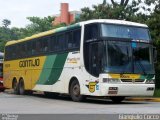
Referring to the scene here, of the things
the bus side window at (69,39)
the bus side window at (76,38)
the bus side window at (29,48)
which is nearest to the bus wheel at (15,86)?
the bus side window at (29,48)

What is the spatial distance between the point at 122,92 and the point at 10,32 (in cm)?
6240

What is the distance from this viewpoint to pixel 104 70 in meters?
20.4

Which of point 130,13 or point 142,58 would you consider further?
point 130,13

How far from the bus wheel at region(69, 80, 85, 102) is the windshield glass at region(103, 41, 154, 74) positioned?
2.29 meters

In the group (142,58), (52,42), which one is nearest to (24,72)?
(52,42)

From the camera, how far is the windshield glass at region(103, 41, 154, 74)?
20547mm

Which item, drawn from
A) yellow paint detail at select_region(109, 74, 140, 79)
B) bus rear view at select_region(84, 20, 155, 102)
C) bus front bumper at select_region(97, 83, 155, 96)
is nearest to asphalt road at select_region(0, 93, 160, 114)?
bus front bumper at select_region(97, 83, 155, 96)

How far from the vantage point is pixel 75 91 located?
73.7 ft

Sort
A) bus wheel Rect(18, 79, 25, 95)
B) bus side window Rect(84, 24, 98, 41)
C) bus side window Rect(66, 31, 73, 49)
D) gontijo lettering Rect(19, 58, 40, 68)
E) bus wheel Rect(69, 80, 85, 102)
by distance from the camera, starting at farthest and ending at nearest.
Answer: bus wheel Rect(18, 79, 25, 95), gontijo lettering Rect(19, 58, 40, 68), bus side window Rect(66, 31, 73, 49), bus wheel Rect(69, 80, 85, 102), bus side window Rect(84, 24, 98, 41)

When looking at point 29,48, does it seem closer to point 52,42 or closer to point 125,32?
point 52,42

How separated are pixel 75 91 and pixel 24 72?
7597 millimetres

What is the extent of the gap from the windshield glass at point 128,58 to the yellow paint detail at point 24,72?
6.29 m

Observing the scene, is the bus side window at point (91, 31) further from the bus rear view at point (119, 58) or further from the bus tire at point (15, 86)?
the bus tire at point (15, 86)

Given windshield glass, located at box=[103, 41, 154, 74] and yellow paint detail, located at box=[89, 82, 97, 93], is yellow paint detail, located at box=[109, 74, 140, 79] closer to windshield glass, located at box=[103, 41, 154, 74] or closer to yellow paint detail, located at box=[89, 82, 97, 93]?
windshield glass, located at box=[103, 41, 154, 74]
